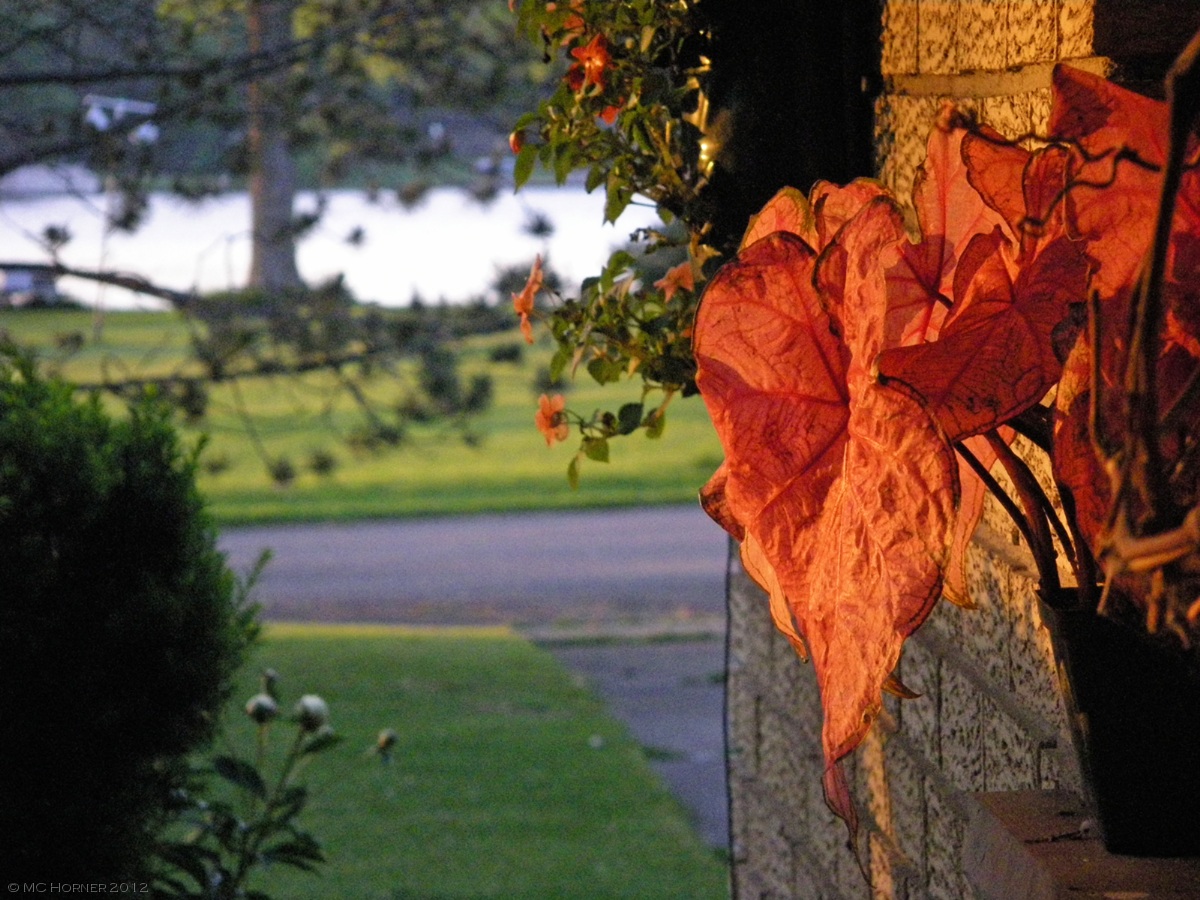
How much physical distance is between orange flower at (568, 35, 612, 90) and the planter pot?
994 mm

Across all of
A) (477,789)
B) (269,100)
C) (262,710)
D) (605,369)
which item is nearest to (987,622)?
(605,369)

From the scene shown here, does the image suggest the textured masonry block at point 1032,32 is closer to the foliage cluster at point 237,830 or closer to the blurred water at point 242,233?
the foliage cluster at point 237,830

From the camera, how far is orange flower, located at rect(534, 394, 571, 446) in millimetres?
1983

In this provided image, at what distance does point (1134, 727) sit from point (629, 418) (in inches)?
42.0

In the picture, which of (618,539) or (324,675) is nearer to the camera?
(324,675)

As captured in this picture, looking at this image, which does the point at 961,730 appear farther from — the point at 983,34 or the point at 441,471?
the point at 441,471

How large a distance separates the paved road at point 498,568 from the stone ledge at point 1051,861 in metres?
8.46

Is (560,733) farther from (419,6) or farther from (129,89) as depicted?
(129,89)

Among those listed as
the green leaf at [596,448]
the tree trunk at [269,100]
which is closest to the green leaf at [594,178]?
the green leaf at [596,448]

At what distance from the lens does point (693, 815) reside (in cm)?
549

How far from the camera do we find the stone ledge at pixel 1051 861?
3.26 feet

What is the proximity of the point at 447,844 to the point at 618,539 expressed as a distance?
753 centimetres

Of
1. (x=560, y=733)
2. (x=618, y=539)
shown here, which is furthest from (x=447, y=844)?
(x=618, y=539)

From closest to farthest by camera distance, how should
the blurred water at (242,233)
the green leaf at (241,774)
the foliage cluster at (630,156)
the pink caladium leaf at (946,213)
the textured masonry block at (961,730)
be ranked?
the pink caladium leaf at (946,213) < the textured masonry block at (961,730) < the foliage cluster at (630,156) < the green leaf at (241,774) < the blurred water at (242,233)
